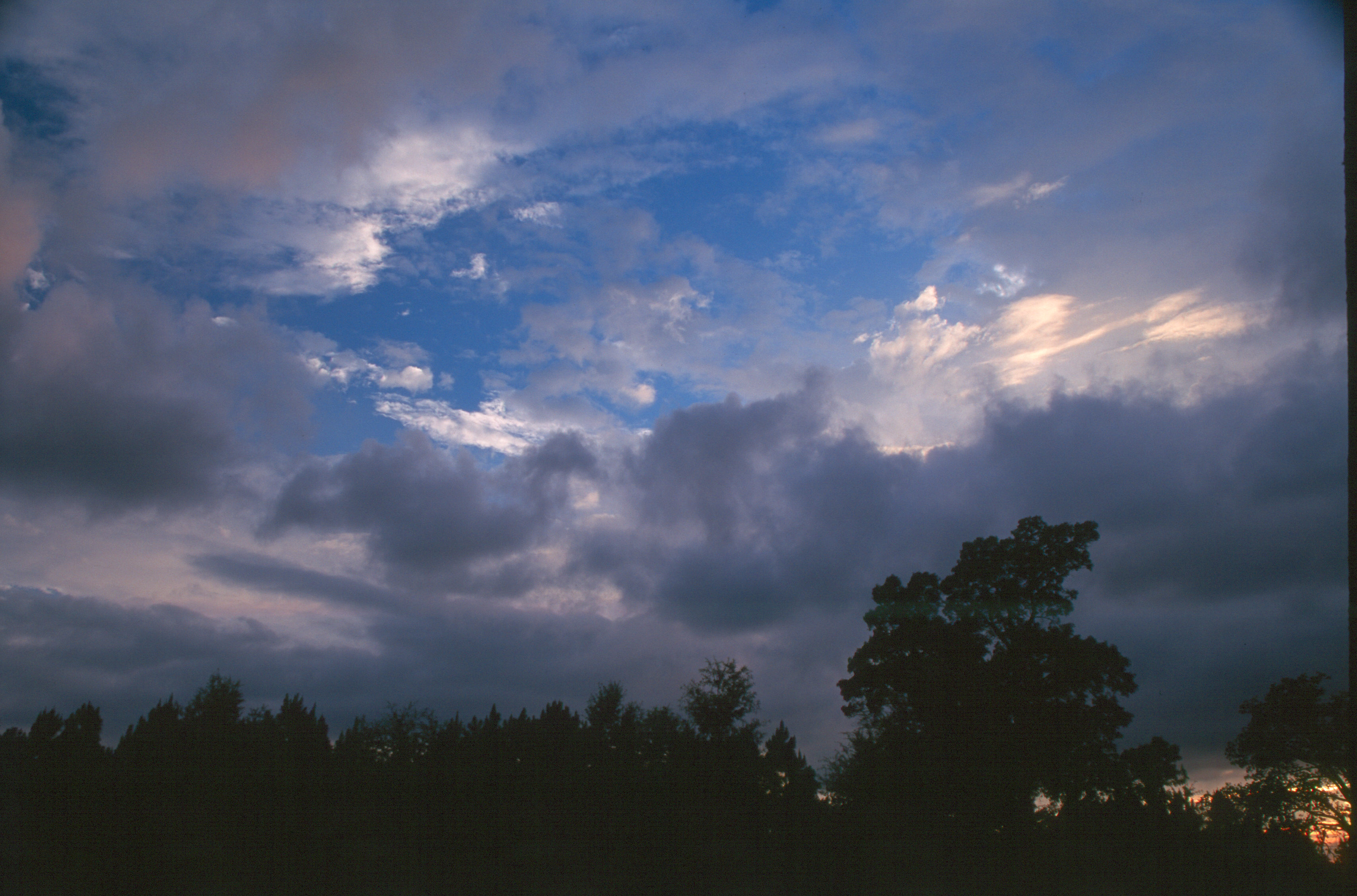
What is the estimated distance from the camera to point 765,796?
74.5ft

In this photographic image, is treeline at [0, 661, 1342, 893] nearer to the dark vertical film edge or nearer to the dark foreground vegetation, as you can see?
the dark foreground vegetation

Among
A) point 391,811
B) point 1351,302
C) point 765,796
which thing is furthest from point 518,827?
point 1351,302

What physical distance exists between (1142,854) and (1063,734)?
30.2ft

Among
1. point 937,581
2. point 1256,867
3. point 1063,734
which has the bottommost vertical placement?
point 1256,867

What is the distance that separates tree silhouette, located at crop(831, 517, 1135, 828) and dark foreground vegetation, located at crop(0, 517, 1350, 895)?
91mm

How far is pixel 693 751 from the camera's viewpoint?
77.2 ft

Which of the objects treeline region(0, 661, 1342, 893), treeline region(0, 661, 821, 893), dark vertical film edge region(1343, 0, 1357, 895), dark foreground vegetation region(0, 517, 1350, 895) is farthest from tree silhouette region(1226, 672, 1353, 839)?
dark vertical film edge region(1343, 0, 1357, 895)

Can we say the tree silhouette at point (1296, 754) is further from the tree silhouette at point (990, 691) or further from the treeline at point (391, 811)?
the treeline at point (391, 811)

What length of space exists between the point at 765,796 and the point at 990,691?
15.1m

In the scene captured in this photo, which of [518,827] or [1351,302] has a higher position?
[1351,302]

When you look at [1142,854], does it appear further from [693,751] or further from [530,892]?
[530,892]

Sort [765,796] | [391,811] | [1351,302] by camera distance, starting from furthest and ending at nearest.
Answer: [765,796] → [391,811] → [1351,302]

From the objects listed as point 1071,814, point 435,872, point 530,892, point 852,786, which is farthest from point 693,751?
point 852,786

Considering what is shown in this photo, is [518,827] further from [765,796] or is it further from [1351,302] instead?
[1351,302]
